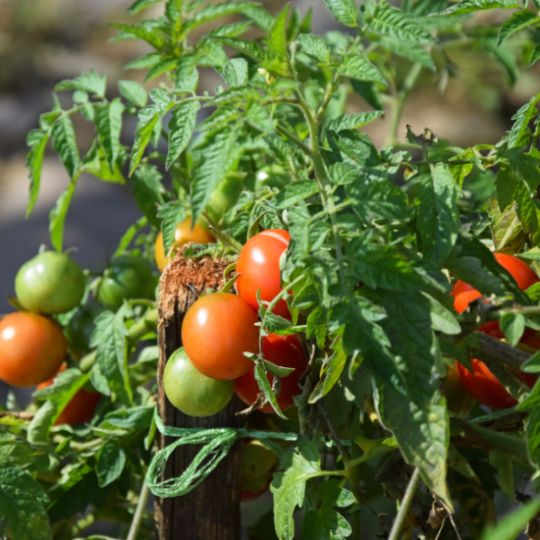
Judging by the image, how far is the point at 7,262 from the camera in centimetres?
359

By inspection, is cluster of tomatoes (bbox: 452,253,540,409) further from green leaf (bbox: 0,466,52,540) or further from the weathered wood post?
Answer: green leaf (bbox: 0,466,52,540)

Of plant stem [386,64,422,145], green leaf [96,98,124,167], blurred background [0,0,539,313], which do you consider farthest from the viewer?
blurred background [0,0,539,313]

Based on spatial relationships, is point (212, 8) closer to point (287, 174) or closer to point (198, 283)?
point (287, 174)

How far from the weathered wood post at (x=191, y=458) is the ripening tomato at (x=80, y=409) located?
0.76ft

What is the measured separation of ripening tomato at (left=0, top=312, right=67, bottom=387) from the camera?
1259 mm

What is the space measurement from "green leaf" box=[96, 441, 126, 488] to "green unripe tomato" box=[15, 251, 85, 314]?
21 cm

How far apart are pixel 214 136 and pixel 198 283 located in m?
0.25

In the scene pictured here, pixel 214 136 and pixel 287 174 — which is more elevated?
pixel 214 136

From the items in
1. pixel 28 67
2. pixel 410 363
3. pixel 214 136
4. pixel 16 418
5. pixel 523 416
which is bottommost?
pixel 28 67

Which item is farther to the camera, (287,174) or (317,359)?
(287,174)

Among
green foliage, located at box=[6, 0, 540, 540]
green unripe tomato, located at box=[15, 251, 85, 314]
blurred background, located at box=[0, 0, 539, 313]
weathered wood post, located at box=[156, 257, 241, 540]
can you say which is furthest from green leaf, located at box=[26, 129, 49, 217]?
blurred background, located at box=[0, 0, 539, 313]

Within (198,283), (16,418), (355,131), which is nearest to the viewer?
(355,131)

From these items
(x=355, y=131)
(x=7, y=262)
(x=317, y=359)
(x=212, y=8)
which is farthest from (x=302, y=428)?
(x=7, y=262)

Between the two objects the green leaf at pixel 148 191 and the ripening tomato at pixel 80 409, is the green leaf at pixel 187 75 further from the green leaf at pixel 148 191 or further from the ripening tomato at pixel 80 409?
the ripening tomato at pixel 80 409
